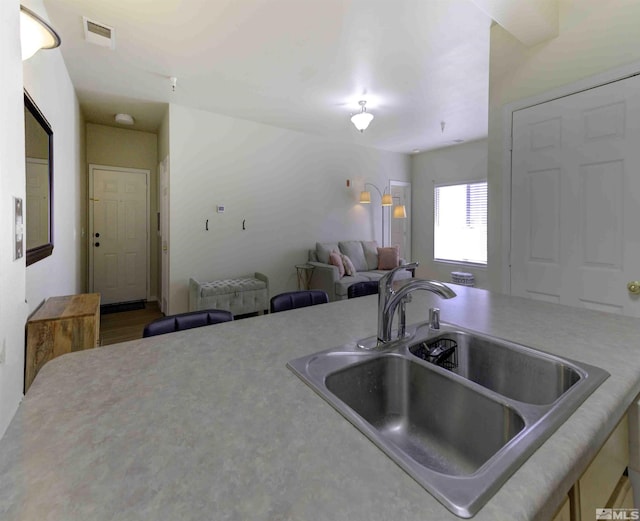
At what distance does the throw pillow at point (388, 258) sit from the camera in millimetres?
5531

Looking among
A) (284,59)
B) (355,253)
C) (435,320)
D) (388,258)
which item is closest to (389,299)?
(435,320)

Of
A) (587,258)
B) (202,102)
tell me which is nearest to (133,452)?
(587,258)

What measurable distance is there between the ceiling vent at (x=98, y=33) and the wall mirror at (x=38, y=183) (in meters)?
0.89

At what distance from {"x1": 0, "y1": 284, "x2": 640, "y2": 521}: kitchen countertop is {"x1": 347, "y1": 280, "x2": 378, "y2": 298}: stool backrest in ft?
3.58

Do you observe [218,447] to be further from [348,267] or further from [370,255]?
[370,255]

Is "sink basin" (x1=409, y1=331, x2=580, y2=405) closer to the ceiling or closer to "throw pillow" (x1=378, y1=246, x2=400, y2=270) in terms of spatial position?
the ceiling

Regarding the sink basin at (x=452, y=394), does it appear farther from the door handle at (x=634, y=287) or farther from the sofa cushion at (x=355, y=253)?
the sofa cushion at (x=355, y=253)

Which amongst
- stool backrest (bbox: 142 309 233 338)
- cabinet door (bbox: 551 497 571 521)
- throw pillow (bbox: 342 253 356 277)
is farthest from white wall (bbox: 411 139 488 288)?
cabinet door (bbox: 551 497 571 521)

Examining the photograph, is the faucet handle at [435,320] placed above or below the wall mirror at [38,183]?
below

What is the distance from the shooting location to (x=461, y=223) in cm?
595

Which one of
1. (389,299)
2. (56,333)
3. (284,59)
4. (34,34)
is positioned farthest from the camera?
(284,59)

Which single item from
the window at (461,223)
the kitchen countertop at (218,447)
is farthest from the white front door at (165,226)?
the window at (461,223)

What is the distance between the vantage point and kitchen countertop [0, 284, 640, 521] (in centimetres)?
44

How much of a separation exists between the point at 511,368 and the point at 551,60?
2.17 m
